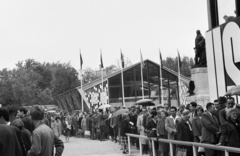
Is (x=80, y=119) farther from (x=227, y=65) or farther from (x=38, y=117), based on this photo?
(x=38, y=117)

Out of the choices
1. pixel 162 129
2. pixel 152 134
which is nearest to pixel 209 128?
pixel 162 129

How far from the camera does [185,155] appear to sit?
9.45 m

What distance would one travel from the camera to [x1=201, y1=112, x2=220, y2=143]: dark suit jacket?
9.51 meters

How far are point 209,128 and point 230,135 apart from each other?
4.51 ft

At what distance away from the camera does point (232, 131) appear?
8094 mm

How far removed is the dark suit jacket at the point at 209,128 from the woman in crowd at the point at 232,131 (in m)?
1.27

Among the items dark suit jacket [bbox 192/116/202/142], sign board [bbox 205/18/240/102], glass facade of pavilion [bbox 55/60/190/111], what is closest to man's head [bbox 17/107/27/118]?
dark suit jacket [bbox 192/116/202/142]

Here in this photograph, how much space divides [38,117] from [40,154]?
577mm

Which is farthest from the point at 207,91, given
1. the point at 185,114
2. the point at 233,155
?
the point at 233,155

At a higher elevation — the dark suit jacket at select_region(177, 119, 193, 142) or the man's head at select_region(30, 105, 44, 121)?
the man's head at select_region(30, 105, 44, 121)

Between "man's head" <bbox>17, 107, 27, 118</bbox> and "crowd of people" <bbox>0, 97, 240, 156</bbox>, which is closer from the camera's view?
"crowd of people" <bbox>0, 97, 240, 156</bbox>

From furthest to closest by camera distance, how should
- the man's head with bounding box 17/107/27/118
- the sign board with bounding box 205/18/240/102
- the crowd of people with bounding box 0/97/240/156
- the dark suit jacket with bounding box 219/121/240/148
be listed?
the sign board with bounding box 205/18/240/102
the man's head with bounding box 17/107/27/118
the dark suit jacket with bounding box 219/121/240/148
the crowd of people with bounding box 0/97/240/156

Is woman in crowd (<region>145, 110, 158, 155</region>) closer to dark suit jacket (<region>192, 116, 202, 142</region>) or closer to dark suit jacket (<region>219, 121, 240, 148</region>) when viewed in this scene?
dark suit jacket (<region>192, 116, 202, 142</region>)

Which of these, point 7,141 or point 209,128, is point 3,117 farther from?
point 209,128
